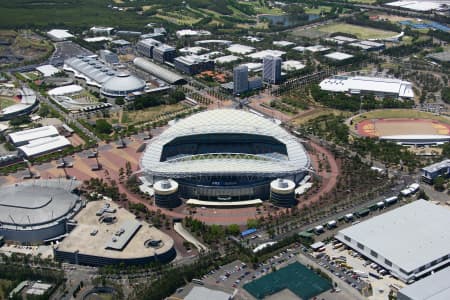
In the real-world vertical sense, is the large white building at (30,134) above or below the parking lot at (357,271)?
above

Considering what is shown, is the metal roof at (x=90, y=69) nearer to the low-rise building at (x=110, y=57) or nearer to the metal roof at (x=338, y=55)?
the low-rise building at (x=110, y=57)

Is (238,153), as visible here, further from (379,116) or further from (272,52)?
(272,52)

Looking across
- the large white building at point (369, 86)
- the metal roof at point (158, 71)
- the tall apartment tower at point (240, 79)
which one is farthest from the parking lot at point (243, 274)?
the metal roof at point (158, 71)

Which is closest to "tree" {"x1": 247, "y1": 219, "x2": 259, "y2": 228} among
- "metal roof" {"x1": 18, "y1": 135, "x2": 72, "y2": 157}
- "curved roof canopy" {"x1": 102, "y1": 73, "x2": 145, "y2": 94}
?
"metal roof" {"x1": 18, "y1": 135, "x2": 72, "y2": 157}

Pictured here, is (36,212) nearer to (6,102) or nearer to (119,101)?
(119,101)

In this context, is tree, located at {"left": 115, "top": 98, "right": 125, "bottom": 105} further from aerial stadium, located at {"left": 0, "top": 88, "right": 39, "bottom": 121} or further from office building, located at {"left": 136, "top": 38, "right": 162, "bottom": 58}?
office building, located at {"left": 136, "top": 38, "right": 162, "bottom": 58}

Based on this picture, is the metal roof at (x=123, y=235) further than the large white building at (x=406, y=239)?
Yes

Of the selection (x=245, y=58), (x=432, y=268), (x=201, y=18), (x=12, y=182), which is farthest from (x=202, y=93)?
(x=201, y=18)
